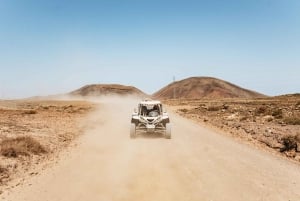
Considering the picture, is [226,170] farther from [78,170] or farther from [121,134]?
[121,134]

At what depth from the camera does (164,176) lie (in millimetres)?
12141

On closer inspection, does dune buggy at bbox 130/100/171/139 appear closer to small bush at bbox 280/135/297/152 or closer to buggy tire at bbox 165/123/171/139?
buggy tire at bbox 165/123/171/139

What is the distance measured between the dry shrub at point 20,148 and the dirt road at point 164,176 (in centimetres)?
157

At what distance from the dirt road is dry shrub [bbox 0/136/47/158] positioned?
1572 millimetres

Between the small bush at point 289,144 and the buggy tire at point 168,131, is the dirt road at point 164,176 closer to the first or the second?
the small bush at point 289,144

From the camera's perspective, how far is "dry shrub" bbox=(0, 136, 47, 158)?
16.0 metres

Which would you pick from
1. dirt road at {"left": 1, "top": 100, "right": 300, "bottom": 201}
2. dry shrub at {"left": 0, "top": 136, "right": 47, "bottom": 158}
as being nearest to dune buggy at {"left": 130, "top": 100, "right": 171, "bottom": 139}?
dirt road at {"left": 1, "top": 100, "right": 300, "bottom": 201}

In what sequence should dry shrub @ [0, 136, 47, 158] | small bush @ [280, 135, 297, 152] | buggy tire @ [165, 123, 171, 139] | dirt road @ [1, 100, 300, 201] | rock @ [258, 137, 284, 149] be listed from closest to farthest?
dirt road @ [1, 100, 300, 201] → dry shrub @ [0, 136, 47, 158] → small bush @ [280, 135, 297, 152] → rock @ [258, 137, 284, 149] → buggy tire @ [165, 123, 171, 139]

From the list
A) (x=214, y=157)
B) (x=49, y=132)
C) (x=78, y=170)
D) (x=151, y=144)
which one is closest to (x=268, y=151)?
(x=214, y=157)

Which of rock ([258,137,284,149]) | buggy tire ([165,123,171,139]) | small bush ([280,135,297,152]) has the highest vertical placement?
buggy tire ([165,123,171,139])

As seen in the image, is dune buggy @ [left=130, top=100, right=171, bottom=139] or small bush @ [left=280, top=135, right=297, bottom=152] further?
dune buggy @ [left=130, top=100, right=171, bottom=139]

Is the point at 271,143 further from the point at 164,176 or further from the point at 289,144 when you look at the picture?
the point at 164,176

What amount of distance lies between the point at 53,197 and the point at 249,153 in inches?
396

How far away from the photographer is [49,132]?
25.0 metres
